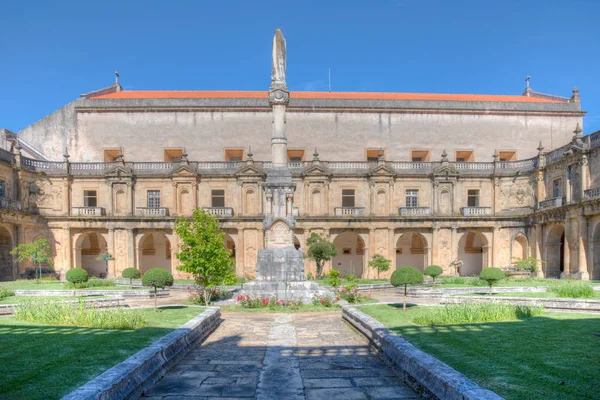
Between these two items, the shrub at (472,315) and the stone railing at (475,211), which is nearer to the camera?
the shrub at (472,315)

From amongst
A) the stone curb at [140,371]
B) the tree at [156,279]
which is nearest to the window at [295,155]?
the tree at [156,279]

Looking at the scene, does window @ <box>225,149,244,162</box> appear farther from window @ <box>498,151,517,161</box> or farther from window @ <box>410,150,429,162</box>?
window @ <box>498,151,517,161</box>

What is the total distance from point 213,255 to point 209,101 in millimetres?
22223

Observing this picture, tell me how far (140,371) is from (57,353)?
5.61 feet

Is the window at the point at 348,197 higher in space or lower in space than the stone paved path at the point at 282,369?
higher

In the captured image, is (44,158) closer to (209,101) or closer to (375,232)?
(209,101)

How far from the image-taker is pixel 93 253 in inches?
1415

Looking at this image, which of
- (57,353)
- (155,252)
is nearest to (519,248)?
(155,252)

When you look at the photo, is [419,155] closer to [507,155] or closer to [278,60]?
[507,155]

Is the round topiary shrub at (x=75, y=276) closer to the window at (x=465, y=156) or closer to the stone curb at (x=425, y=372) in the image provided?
the stone curb at (x=425, y=372)

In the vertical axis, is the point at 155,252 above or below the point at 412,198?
below

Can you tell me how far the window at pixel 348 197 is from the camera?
33094mm

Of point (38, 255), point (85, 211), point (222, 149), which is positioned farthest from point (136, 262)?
point (222, 149)

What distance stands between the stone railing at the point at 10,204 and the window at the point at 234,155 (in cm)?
1464
